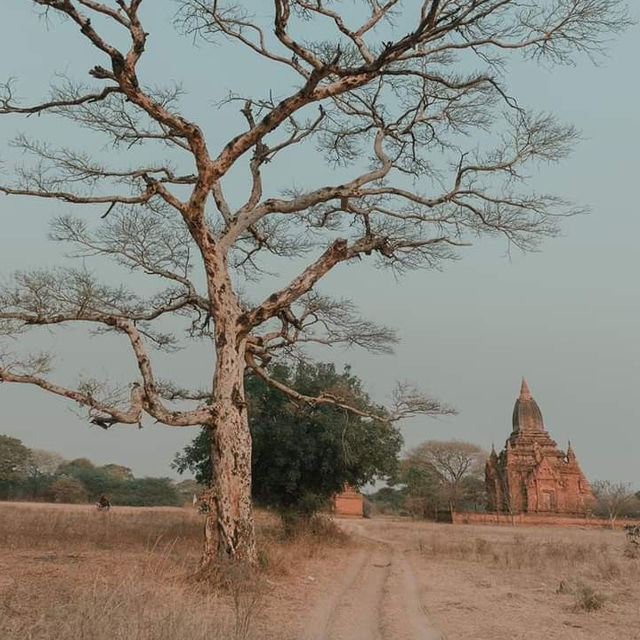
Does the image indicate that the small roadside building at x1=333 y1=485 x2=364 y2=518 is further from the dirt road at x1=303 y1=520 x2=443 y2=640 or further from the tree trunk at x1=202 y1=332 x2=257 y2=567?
the tree trunk at x1=202 y1=332 x2=257 y2=567

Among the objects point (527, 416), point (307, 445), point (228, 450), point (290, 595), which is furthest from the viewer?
point (527, 416)

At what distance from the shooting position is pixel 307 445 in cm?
1856

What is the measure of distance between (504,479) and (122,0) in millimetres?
56034

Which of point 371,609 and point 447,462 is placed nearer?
point 371,609

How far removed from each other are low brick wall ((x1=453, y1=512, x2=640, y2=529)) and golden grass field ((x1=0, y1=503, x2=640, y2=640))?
3439 cm

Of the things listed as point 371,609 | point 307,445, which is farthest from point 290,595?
point 307,445

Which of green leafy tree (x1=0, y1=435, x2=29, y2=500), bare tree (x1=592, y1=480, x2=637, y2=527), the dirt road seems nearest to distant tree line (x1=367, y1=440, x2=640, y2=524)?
bare tree (x1=592, y1=480, x2=637, y2=527)

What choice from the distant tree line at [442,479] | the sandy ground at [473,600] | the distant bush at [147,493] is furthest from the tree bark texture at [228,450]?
the distant bush at [147,493]

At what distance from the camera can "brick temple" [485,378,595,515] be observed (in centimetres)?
5444

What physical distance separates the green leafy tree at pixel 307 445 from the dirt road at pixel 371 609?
5949mm

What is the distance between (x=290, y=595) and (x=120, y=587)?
3908 mm

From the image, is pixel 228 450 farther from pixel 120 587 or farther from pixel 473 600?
pixel 120 587

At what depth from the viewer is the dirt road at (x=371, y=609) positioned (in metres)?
6.39

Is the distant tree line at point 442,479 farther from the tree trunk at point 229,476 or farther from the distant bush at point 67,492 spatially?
the tree trunk at point 229,476
